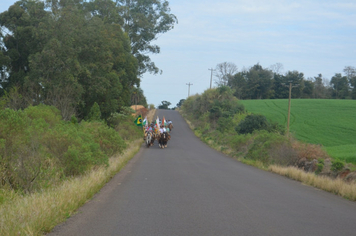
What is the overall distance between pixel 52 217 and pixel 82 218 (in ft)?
2.26

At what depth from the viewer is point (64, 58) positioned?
3025cm

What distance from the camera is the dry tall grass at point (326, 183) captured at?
12154 mm

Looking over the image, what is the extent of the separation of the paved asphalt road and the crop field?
1944 cm

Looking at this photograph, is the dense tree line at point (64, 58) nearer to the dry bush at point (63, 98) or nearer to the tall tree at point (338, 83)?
the dry bush at point (63, 98)

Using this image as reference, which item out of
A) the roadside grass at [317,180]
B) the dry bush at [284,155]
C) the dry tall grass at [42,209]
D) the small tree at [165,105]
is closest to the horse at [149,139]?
the roadside grass at [317,180]

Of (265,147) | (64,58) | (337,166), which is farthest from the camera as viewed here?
(64,58)

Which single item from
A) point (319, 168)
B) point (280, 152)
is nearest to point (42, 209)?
point (319, 168)

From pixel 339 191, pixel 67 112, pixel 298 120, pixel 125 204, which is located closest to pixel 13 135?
pixel 125 204

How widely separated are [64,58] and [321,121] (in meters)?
41.2

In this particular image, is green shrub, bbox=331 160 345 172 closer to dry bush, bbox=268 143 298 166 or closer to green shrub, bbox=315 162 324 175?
green shrub, bbox=315 162 324 175

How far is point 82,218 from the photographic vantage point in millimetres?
7531

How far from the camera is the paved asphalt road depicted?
22.7 ft

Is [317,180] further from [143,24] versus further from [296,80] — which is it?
[296,80]

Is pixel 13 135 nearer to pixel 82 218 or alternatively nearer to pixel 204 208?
pixel 82 218
